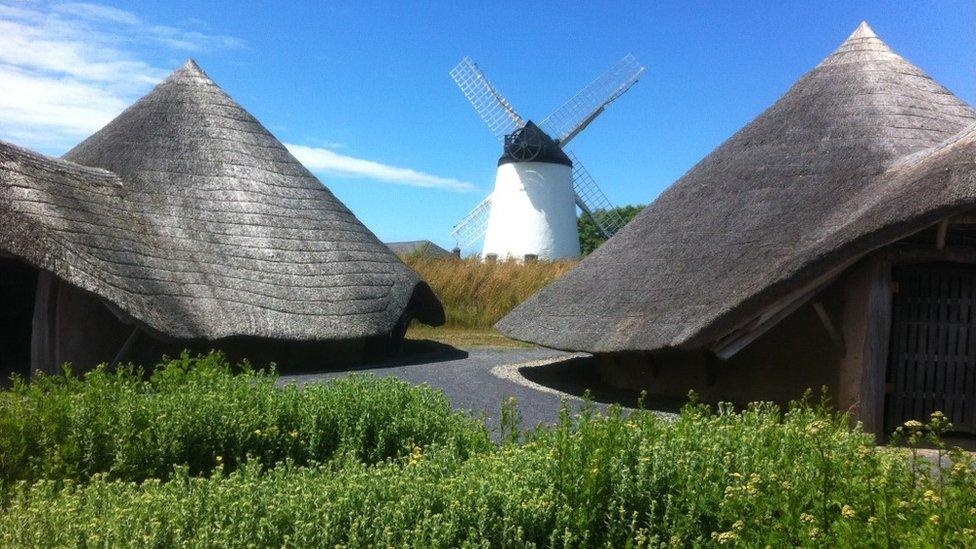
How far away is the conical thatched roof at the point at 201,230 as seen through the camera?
988cm

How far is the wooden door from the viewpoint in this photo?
25.9ft

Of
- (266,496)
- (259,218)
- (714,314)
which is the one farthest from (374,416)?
(259,218)

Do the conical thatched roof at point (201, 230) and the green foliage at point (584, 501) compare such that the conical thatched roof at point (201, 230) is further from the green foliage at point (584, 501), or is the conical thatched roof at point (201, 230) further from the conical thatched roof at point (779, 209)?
the green foliage at point (584, 501)

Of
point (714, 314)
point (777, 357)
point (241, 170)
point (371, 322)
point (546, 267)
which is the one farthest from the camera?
point (546, 267)

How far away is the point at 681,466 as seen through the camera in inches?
163

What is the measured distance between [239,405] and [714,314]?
4079 millimetres

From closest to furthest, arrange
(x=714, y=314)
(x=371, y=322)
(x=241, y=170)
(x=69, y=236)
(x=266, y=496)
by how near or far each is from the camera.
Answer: (x=266, y=496) < (x=714, y=314) < (x=69, y=236) < (x=371, y=322) < (x=241, y=170)

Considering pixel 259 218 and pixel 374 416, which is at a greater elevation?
pixel 259 218

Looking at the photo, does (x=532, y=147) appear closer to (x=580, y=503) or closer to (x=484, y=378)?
(x=484, y=378)

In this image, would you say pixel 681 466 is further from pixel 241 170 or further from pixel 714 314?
pixel 241 170

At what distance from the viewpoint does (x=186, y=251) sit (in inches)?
441

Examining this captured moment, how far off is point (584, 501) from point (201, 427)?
2.85 metres

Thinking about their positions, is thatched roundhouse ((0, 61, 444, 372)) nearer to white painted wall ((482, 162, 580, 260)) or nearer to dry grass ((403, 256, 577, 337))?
dry grass ((403, 256, 577, 337))

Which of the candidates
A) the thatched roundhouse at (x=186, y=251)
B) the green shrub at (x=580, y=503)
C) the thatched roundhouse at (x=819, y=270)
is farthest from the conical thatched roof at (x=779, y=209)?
the green shrub at (x=580, y=503)
